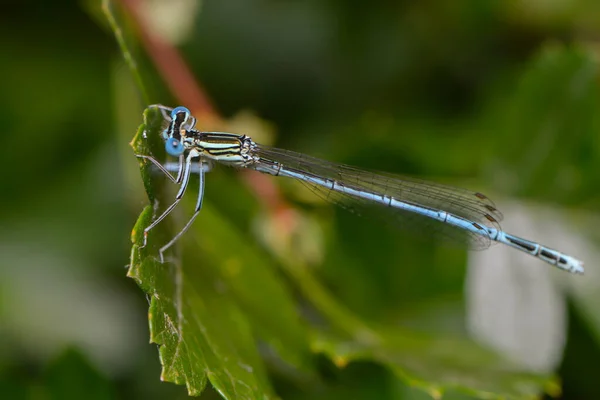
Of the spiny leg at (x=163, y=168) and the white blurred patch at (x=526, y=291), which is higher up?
the white blurred patch at (x=526, y=291)

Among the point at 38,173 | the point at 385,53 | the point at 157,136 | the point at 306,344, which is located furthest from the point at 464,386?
the point at 38,173

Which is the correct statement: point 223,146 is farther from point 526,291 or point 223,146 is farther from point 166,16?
point 526,291

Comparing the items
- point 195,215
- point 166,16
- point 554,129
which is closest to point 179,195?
point 195,215

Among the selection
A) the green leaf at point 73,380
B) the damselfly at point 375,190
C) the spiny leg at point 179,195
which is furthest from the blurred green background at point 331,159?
the spiny leg at point 179,195

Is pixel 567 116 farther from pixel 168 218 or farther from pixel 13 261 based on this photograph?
pixel 13 261

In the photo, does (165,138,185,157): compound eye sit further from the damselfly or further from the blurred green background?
the blurred green background

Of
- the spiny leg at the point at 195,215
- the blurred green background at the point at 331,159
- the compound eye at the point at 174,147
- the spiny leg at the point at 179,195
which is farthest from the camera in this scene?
the blurred green background at the point at 331,159

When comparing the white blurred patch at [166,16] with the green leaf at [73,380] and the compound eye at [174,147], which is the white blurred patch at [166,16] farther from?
the green leaf at [73,380]
